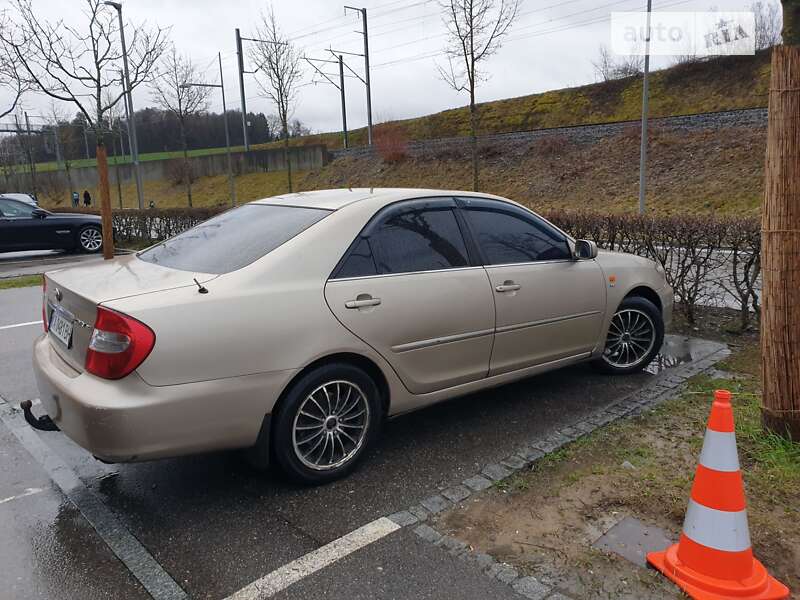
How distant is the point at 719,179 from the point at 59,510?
75.7ft

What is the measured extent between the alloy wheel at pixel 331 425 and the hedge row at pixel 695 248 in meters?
4.30

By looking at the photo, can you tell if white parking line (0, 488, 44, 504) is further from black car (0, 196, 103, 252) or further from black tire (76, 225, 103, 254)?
black tire (76, 225, 103, 254)

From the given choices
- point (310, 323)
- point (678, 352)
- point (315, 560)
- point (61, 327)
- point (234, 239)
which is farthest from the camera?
point (678, 352)

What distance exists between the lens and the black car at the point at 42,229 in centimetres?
1455

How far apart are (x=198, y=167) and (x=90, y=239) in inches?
1512

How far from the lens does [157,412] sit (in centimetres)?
285

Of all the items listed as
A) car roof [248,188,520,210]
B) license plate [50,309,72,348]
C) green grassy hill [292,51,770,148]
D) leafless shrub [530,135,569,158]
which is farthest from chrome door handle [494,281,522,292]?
leafless shrub [530,135,569,158]

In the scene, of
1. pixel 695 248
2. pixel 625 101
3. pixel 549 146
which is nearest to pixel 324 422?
pixel 695 248

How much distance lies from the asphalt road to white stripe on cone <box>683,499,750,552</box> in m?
0.83

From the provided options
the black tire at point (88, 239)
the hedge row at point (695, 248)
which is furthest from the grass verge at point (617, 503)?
the black tire at point (88, 239)

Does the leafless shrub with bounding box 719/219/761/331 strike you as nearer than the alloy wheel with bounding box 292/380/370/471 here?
No

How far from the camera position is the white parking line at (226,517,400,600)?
2615 mm

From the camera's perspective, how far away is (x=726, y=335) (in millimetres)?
6277

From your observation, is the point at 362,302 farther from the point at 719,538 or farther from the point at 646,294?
the point at 646,294
